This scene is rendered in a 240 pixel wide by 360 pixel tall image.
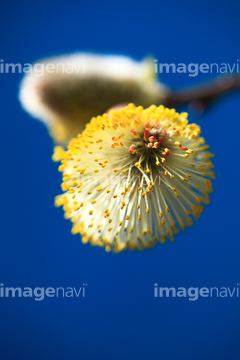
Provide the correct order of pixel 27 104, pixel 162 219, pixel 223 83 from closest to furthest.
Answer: pixel 162 219, pixel 223 83, pixel 27 104

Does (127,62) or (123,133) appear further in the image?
(127,62)

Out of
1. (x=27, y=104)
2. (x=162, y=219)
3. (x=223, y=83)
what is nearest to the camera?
(x=162, y=219)

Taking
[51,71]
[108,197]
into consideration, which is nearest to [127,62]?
[51,71]

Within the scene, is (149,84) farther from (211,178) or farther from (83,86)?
(211,178)

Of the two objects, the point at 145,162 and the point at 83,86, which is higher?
the point at 83,86

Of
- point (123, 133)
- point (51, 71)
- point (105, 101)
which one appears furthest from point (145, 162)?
point (51, 71)

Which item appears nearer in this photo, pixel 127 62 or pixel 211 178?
pixel 211 178

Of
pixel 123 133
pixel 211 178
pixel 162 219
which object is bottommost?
pixel 162 219

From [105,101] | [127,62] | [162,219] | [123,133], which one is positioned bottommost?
[162,219]

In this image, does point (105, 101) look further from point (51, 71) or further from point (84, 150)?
point (84, 150)
